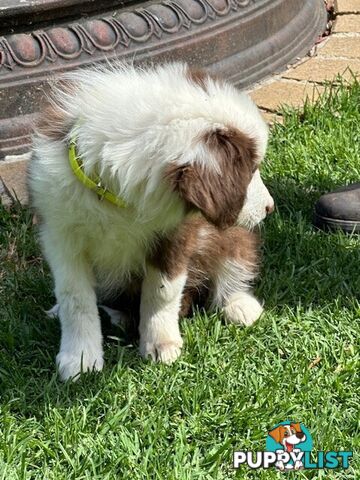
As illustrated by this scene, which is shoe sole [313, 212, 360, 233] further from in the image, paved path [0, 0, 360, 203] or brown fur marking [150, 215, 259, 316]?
paved path [0, 0, 360, 203]

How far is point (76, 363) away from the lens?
3295 mm

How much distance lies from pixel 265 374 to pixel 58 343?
2.85 ft

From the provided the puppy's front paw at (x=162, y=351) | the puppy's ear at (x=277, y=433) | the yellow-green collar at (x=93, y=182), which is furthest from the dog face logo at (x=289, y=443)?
the yellow-green collar at (x=93, y=182)

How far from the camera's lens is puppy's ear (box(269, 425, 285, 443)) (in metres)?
3.00

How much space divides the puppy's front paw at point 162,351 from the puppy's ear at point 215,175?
720mm

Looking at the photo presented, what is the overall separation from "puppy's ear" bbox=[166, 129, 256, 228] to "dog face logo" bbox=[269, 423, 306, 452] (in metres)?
0.77

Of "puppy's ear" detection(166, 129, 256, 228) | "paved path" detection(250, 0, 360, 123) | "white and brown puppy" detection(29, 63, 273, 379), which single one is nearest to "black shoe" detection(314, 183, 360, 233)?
"white and brown puppy" detection(29, 63, 273, 379)

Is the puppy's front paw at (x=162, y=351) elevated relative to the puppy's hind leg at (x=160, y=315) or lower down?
lower down

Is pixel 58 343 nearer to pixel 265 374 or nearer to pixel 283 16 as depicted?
pixel 265 374

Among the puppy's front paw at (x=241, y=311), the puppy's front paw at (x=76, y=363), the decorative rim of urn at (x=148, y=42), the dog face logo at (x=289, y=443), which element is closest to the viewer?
the dog face logo at (x=289, y=443)

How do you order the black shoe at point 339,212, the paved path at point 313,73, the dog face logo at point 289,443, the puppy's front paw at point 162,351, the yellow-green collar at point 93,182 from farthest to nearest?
1. the paved path at point 313,73
2. the black shoe at point 339,212
3. the puppy's front paw at point 162,351
4. the yellow-green collar at point 93,182
5. the dog face logo at point 289,443

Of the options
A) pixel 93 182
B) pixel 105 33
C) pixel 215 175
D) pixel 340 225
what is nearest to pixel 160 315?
pixel 93 182

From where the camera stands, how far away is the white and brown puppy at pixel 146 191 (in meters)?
2.82

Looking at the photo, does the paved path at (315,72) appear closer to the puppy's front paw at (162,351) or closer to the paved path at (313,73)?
the paved path at (313,73)
